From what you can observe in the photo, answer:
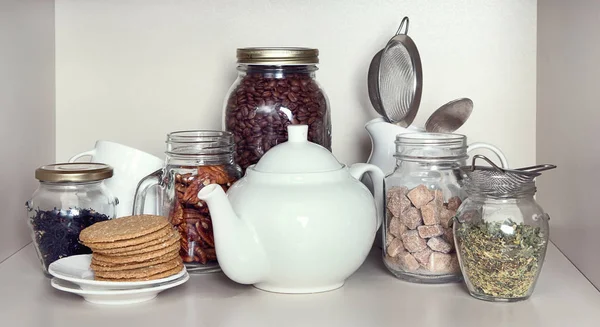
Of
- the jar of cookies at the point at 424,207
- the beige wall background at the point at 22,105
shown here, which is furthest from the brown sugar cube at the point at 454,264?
the beige wall background at the point at 22,105

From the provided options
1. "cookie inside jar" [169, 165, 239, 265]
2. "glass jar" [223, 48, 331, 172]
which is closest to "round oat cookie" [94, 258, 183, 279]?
"cookie inside jar" [169, 165, 239, 265]

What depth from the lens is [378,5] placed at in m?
1.54

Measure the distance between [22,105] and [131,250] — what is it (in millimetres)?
450

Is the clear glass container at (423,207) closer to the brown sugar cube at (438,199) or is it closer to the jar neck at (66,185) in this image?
the brown sugar cube at (438,199)

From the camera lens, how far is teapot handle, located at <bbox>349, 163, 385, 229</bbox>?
1242 mm

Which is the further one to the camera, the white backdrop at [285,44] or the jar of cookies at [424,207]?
the white backdrop at [285,44]

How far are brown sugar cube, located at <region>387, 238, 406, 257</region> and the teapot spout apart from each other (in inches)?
8.3

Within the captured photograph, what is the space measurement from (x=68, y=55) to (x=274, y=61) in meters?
0.50

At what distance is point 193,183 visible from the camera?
4.08 ft

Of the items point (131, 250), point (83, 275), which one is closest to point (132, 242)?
point (131, 250)

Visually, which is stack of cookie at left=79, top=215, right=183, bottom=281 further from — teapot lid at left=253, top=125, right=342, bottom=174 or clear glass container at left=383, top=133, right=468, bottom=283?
clear glass container at left=383, top=133, right=468, bottom=283

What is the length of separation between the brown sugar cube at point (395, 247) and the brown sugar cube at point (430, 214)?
57 mm

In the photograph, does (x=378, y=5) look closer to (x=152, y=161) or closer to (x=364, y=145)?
(x=364, y=145)

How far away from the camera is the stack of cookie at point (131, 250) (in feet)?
3.57
